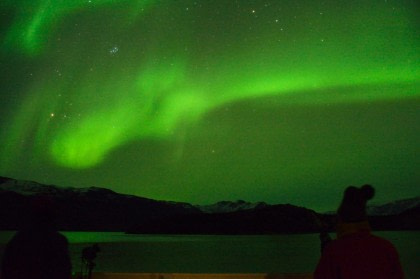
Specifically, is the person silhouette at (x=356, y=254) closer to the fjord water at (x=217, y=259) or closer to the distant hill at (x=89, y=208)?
the fjord water at (x=217, y=259)

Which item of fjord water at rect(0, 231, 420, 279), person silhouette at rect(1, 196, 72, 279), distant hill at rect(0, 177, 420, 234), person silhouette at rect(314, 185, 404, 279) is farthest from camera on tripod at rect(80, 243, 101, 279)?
distant hill at rect(0, 177, 420, 234)

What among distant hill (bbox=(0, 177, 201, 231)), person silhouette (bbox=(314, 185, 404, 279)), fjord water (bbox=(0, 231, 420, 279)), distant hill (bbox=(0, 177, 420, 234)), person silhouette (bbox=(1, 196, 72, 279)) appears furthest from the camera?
distant hill (bbox=(0, 177, 201, 231))

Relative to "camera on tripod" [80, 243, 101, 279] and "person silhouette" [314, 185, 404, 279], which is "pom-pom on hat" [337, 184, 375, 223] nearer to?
"person silhouette" [314, 185, 404, 279]

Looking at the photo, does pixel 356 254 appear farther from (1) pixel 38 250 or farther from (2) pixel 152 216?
(2) pixel 152 216

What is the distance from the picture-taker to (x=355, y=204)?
163 centimetres

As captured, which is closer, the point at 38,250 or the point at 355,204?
the point at 355,204

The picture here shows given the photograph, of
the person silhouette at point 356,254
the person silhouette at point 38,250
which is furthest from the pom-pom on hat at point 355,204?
the person silhouette at point 38,250

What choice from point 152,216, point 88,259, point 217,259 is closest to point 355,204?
point 88,259

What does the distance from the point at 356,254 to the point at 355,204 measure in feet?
0.56

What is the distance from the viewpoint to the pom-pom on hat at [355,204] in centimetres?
160

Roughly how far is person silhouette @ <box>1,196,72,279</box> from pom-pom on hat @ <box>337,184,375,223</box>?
1.30m

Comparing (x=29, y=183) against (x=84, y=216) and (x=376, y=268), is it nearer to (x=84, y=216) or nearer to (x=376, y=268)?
(x=84, y=216)

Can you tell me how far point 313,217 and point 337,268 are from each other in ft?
4.06

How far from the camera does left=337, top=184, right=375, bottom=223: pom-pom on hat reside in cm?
160
